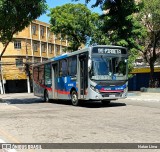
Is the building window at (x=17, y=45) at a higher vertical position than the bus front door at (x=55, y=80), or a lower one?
higher

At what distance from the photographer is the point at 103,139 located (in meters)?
8.72

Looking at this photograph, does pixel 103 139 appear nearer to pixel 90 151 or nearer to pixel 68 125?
pixel 90 151

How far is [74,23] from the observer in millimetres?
45688

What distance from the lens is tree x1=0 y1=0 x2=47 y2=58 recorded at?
22.4 meters

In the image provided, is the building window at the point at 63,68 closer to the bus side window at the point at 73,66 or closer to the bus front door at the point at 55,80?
the bus side window at the point at 73,66

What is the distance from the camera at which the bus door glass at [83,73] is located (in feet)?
61.3

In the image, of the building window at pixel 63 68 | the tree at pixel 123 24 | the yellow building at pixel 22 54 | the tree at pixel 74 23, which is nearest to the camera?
the building window at pixel 63 68

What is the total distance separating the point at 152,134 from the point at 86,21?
126ft

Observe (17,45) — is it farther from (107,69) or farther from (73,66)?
(107,69)

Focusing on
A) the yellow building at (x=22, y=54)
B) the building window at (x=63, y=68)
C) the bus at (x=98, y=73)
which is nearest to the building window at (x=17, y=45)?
the yellow building at (x=22, y=54)

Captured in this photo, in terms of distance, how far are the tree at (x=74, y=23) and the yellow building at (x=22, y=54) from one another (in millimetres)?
18593

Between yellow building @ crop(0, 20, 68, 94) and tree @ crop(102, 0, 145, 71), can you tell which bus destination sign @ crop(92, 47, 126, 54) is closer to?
tree @ crop(102, 0, 145, 71)

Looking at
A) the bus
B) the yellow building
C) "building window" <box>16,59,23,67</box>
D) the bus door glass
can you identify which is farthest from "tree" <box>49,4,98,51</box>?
the bus door glass

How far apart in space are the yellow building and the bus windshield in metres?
47.2
